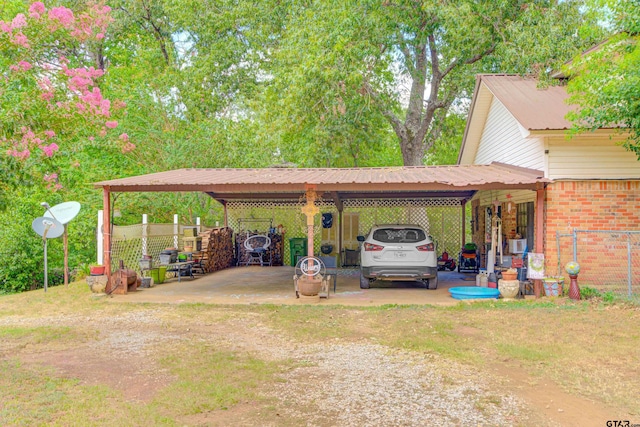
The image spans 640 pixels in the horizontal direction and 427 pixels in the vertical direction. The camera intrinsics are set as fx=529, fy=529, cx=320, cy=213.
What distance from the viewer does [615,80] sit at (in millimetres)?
8367

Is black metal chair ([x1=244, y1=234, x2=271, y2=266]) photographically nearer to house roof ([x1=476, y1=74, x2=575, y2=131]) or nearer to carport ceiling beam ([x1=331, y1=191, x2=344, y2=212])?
carport ceiling beam ([x1=331, y1=191, x2=344, y2=212])

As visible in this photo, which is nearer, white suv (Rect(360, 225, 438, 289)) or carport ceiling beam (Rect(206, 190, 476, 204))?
white suv (Rect(360, 225, 438, 289))

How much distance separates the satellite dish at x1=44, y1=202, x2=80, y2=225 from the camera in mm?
12359

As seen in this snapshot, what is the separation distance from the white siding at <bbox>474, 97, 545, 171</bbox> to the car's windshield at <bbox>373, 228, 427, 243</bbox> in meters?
2.74

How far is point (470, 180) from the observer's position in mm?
9797

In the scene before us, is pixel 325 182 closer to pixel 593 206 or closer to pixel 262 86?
pixel 593 206

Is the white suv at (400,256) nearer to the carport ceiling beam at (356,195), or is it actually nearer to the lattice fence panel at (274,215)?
the carport ceiling beam at (356,195)

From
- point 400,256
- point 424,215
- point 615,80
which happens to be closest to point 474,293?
point 400,256

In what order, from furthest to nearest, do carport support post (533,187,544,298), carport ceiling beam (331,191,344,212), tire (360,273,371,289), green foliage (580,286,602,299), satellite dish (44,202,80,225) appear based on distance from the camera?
carport ceiling beam (331,191,344,212) → satellite dish (44,202,80,225) → tire (360,273,371,289) → carport support post (533,187,544,298) → green foliage (580,286,602,299)

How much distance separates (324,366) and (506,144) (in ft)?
29.5

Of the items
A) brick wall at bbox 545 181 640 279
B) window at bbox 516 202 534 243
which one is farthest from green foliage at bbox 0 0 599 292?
brick wall at bbox 545 181 640 279

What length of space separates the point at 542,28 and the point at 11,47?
1386cm

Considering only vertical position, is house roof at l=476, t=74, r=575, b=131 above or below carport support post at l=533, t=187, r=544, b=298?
above

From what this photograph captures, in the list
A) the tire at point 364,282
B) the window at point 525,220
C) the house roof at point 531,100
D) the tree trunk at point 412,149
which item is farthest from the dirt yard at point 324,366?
the tree trunk at point 412,149
